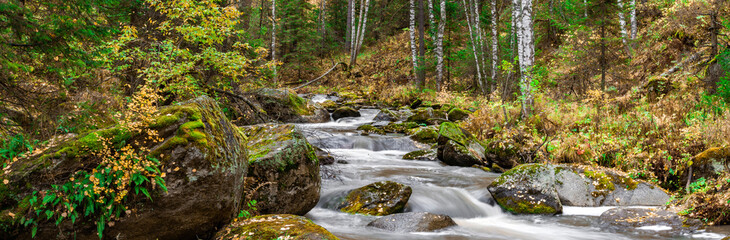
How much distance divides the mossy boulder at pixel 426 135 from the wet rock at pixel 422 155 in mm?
1260

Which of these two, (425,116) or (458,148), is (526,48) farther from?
(425,116)

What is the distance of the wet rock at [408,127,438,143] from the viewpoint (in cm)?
1234

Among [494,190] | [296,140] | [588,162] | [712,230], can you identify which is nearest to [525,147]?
[588,162]

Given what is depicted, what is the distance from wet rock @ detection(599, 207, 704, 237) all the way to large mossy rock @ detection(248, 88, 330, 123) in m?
11.3

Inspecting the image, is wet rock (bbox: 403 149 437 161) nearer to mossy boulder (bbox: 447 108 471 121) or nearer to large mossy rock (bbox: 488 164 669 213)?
large mossy rock (bbox: 488 164 669 213)

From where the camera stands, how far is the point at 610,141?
7805 mm

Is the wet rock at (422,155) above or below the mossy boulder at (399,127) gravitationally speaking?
below

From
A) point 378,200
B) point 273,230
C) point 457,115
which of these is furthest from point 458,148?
point 273,230

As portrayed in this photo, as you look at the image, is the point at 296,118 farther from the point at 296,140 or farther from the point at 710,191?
the point at 710,191

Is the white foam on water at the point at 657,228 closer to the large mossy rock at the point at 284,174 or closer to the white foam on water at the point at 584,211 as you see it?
the white foam on water at the point at 584,211

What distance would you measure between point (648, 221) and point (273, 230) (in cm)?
525

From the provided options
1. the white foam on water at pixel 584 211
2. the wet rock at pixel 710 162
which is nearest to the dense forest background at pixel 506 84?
the wet rock at pixel 710 162

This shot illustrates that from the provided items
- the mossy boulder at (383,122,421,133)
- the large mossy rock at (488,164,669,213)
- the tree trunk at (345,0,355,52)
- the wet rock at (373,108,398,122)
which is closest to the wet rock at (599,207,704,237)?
the large mossy rock at (488,164,669,213)

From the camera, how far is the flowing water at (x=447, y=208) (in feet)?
18.1
